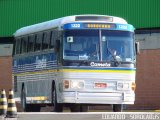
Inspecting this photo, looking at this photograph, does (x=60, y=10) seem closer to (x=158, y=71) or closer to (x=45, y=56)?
(x=158, y=71)

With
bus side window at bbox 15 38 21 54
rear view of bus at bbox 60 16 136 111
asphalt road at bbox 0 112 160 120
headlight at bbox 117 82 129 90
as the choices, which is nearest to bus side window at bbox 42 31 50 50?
rear view of bus at bbox 60 16 136 111

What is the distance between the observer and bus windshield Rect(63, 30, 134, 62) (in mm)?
21484

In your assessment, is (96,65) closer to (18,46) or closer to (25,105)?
(25,105)

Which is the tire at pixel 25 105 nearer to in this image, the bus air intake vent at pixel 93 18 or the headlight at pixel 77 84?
the headlight at pixel 77 84

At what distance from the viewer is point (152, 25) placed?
3788 centimetres

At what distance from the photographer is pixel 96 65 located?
21562mm

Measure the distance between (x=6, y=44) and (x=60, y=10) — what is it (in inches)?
170

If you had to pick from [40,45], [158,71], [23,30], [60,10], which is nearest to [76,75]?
[40,45]

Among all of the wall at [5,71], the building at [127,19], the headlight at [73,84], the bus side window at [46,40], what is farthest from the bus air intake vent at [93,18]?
the wall at [5,71]

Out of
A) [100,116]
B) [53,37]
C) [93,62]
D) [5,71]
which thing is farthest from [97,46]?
[5,71]

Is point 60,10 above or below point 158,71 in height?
above

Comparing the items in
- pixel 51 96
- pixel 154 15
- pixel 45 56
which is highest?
pixel 154 15

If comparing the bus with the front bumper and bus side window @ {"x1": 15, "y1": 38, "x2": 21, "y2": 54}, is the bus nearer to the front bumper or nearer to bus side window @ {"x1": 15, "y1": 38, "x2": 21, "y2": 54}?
the front bumper

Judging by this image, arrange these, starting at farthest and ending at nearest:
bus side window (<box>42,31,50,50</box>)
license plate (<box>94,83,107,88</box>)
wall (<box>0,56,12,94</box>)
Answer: wall (<box>0,56,12,94</box>) → bus side window (<box>42,31,50,50</box>) → license plate (<box>94,83,107,88</box>)
